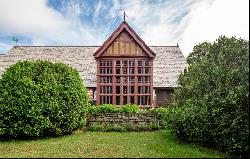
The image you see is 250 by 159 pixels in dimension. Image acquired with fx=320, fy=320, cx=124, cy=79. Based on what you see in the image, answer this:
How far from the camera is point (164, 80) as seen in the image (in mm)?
27484

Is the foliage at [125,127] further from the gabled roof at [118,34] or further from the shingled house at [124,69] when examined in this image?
the gabled roof at [118,34]

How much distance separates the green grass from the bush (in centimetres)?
61

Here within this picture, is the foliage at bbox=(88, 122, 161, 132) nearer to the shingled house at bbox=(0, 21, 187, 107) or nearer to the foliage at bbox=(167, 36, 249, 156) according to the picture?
the foliage at bbox=(167, 36, 249, 156)

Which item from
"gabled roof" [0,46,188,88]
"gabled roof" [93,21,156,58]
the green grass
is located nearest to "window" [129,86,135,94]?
"gabled roof" [93,21,156,58]

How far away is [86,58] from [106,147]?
19.3 m

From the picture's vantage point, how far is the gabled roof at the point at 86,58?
27797 mm

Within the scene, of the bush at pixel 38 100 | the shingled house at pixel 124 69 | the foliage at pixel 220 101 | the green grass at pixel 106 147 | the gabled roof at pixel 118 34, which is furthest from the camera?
the shingled house at pixel 124 69

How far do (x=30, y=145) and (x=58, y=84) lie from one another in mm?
3320

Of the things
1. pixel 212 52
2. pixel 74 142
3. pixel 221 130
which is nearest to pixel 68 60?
pixel 74 142

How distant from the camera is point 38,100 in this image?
14453 mm

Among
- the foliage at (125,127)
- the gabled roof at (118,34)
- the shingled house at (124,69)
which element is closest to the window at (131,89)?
the shingled house at (124,69)

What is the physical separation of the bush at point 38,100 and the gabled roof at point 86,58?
37.3 feet

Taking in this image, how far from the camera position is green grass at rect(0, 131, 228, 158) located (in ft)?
34.9

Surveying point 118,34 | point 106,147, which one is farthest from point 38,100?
point 118,34
